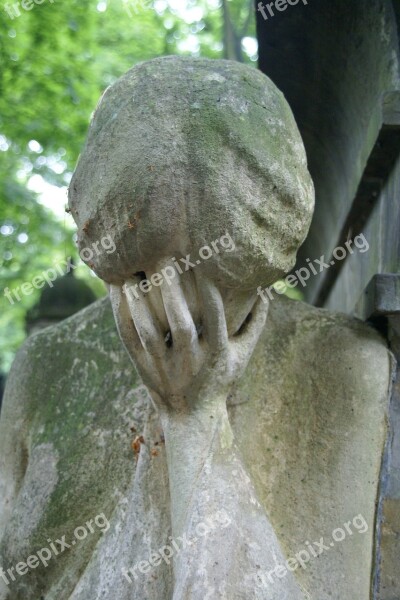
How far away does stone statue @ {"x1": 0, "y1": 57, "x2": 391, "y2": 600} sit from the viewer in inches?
54.6

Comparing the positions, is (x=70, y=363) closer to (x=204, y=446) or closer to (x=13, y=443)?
(x=13, y=443)

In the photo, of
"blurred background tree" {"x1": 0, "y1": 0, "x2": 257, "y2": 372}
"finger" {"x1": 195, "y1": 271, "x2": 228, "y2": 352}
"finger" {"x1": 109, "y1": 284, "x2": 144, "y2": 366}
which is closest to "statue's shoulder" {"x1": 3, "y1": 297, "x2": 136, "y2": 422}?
"finger" {"x1": 109, "y1": 284, "x2": 144, "y2": 366}

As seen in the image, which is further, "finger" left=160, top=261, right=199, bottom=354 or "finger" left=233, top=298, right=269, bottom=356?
"finger" left=233, top=298, right=269, bottom=356

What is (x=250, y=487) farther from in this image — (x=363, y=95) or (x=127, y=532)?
(x=363, y=95)

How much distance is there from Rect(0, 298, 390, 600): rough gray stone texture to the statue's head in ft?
1.31

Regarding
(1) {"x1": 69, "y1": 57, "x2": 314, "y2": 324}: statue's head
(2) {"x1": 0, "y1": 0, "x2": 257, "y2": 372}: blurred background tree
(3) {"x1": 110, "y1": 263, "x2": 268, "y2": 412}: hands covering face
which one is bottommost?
(2) {"x1": 0, "y1": 0, "x2": 257, "y2": 372}: blurred background tree

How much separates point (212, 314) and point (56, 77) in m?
5.33

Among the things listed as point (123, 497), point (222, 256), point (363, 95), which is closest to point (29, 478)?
point (123, 497)

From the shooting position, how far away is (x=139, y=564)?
156 cm

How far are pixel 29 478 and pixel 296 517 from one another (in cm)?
73

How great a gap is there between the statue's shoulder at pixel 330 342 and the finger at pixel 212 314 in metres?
0.38

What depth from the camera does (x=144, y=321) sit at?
1.48 metres

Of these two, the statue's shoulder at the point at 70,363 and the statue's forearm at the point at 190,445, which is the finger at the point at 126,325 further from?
the statue's shoulder at the point at 70,363

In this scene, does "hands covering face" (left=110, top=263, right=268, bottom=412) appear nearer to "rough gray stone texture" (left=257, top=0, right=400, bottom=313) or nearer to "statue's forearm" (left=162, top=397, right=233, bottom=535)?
"statue's forearm" (left=162, top=397, right=233, bottom=535)
